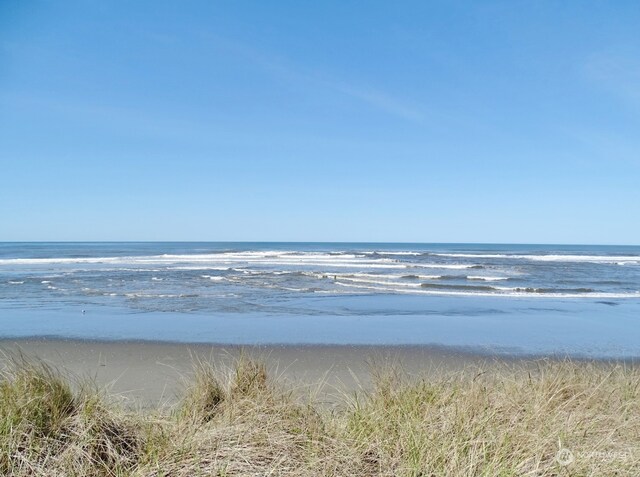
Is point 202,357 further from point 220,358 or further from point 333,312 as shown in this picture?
point 333,312

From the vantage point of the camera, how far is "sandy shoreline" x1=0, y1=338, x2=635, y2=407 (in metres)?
7.64

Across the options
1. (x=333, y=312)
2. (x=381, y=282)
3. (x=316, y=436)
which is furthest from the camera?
(x=381, y=282)

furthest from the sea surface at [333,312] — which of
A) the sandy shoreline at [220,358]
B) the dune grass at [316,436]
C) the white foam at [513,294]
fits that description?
the dune grass at [316,436]

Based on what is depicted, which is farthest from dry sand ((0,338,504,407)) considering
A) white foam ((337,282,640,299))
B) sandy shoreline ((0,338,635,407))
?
white foam ((337,282,640,299))

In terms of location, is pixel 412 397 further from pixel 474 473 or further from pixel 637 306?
pixel 637 306

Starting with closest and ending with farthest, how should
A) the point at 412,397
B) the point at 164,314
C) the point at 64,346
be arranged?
the point at 412,397
the point at 64,346
the point at 164,314

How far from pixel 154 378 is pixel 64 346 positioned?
11.7 ft

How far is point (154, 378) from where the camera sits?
744 cm

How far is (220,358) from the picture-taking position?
338 inches

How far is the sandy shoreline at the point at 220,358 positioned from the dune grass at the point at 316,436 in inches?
133

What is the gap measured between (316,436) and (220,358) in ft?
18.9

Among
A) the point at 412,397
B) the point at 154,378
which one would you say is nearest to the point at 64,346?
A: the point at 154,378

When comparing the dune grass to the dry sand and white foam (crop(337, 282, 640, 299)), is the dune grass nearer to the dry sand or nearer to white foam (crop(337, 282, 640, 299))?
the dry sand

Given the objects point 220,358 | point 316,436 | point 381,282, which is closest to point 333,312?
point 220,358
